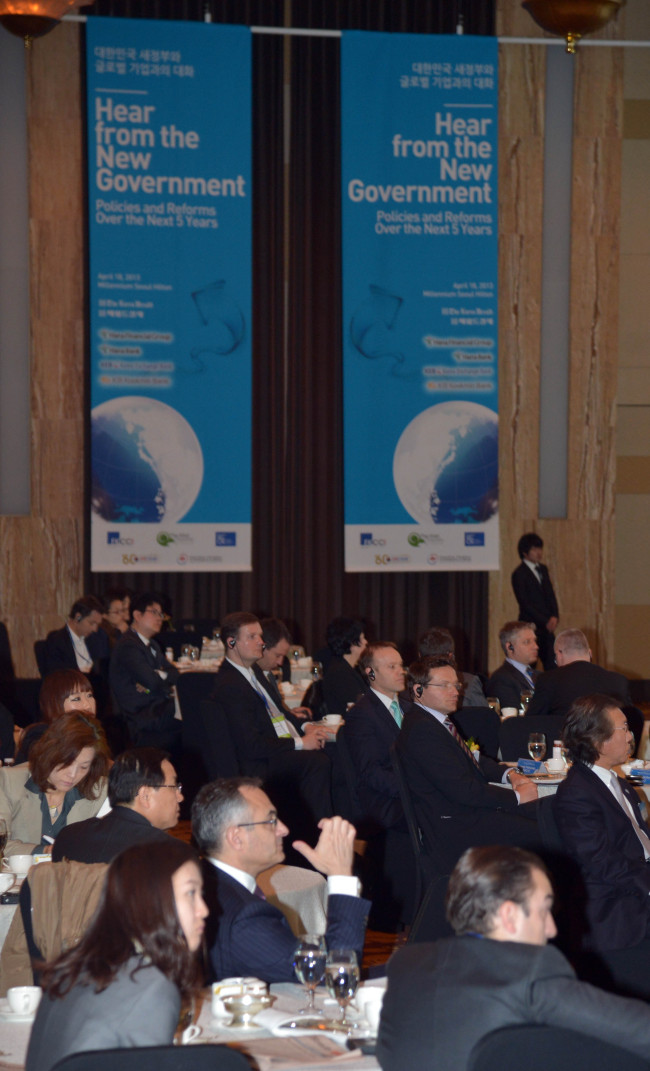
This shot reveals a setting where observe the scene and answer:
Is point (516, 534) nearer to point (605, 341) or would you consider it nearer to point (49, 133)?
point (605, 341)

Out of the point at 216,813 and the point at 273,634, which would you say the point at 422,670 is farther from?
the point at 273,634

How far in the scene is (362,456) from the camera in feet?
34.8

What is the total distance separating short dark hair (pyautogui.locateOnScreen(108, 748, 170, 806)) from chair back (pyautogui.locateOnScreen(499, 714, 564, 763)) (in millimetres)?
2509

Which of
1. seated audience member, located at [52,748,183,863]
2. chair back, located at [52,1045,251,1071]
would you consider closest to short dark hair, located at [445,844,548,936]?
chair back, located at [52,1045,251,1071]

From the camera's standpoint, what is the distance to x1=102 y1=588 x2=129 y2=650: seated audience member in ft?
30.2

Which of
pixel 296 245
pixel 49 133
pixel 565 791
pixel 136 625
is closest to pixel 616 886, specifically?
pixel 565 791

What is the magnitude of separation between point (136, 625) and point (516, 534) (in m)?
4.66

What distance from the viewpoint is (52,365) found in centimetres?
1057

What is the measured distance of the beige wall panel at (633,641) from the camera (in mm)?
11445

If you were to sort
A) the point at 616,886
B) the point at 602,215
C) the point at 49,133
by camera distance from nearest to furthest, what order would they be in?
the point at 616,886, the point at 49,133, the point at 602,215

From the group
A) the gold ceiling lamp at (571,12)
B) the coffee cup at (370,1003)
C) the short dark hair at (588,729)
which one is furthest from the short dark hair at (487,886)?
the gold ceiling lamp at (571,12)

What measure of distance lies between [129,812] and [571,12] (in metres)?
5.73

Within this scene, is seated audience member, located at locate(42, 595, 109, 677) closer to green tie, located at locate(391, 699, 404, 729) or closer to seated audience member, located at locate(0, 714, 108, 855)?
green tie, located at locate(391, 699, 404, 729)

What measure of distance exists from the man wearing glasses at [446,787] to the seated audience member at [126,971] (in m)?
2.60
